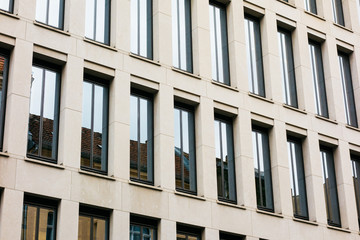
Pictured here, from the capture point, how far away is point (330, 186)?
113ft

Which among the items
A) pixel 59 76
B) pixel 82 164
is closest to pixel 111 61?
pixel 59 76

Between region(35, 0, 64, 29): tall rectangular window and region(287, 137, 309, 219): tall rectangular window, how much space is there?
482 inches

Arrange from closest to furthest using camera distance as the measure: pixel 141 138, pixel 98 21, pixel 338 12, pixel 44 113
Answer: pixel 44 113, pixel 141 138, pixel 98 21, pixel 338 12

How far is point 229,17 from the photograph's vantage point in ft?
111

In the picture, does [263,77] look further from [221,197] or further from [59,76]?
[59,76]

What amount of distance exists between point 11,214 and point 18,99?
418cm

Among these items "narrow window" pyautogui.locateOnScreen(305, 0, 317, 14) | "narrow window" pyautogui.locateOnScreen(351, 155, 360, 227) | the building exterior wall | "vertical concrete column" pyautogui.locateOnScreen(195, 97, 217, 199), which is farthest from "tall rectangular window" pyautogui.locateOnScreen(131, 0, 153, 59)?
"narrow window" pyautogui.locateOnScreen(351, 155, 360, 227)

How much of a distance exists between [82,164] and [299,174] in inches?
449

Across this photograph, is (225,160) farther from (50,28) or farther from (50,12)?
(50,12)

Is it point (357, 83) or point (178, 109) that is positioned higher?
point (357, 83)

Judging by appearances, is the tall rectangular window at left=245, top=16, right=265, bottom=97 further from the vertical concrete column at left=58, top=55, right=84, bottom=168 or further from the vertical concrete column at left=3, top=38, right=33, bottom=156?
the vertical concrete column at left=3, top=38, right=33, bottom=156

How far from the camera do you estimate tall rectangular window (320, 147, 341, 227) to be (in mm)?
33969

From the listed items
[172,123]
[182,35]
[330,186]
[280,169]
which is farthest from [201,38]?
[330,186]

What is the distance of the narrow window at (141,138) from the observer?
28438mm
